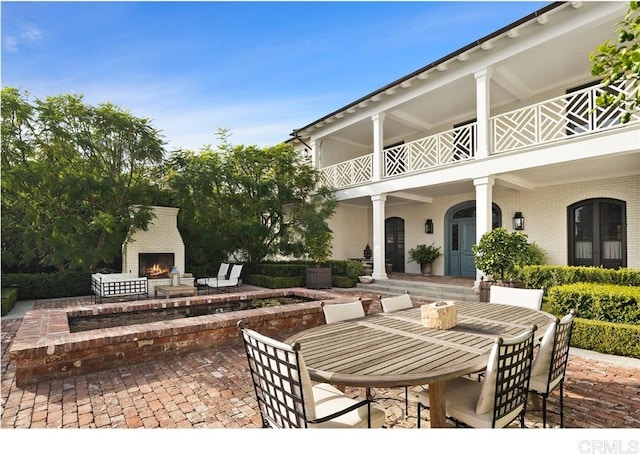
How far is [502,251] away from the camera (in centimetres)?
752

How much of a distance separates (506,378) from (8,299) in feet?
33.2

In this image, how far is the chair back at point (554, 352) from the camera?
106 inches

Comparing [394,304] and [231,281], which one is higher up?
[394,304]

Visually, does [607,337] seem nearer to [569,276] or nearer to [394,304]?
[569,276]

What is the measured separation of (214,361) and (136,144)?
26.7 ft

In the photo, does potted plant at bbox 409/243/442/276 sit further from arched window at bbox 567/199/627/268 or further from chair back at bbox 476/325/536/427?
chair back at bbox 476/325/536/427

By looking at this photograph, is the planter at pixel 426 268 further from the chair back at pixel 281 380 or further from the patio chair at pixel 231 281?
the chair back at pixel 281 380

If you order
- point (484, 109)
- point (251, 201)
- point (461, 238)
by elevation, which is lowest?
point (461, 238)

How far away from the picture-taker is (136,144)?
34.2 ft

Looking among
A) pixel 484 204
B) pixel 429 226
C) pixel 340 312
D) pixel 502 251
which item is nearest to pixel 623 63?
pixel 340 312

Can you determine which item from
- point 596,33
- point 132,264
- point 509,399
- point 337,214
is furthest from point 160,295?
point 596,33

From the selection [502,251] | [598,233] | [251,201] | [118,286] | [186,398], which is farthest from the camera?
[251,201]

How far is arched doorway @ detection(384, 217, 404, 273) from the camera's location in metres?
15.0
